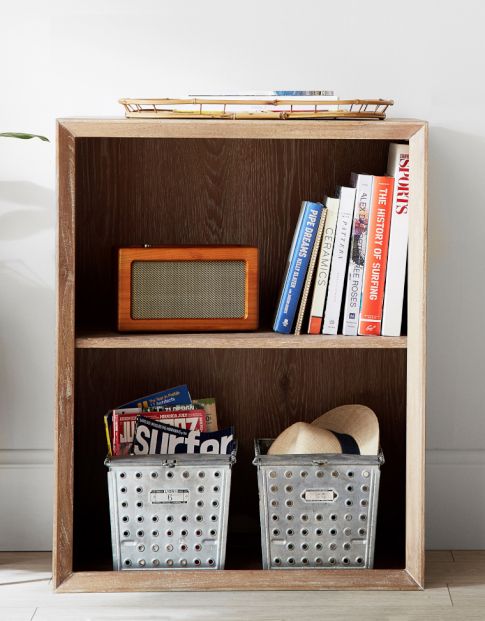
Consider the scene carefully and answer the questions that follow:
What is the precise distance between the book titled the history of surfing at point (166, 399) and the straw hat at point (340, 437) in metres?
0.21

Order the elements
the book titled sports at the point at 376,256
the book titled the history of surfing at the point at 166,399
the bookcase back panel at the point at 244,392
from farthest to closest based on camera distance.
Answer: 1. the bookcase back panel at the point at 244,392
2. the book titled the history of surfing at the point at 166,399
3. the book titled sports at the point at 376,256

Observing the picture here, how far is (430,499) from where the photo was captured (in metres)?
1.82

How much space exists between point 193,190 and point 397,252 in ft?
Answer: 1.57

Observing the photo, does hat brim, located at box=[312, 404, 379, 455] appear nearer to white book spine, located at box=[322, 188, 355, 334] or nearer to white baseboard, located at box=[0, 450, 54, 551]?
white book spine, located at box=[322, 188, 355, 334]

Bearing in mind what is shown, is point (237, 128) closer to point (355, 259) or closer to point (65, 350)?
point (355, 259)

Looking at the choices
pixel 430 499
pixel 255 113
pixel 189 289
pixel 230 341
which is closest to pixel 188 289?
pixel 189 289

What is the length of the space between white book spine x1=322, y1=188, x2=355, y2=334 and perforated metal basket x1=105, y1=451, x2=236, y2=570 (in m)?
0.33

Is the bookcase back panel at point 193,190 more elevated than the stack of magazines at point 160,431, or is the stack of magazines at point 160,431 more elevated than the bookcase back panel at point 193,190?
the bookcase back panel at point 193,190

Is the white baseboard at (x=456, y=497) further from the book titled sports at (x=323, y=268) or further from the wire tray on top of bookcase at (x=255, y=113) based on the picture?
the wire tray on top of bookcase at (x=255, y=113)

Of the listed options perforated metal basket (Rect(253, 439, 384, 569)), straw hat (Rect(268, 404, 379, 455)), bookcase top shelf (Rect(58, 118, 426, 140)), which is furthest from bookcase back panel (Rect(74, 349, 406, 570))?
bookcase top shelf (Rect(58, 118, 426, 140))

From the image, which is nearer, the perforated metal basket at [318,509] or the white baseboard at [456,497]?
the perforated metal basket at [318,509]

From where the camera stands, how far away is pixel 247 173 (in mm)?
1773

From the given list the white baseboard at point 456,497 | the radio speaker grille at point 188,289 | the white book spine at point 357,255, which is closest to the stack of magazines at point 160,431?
the radio speaker grille at point 188,289

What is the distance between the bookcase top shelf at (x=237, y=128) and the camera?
1477mm
